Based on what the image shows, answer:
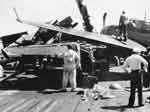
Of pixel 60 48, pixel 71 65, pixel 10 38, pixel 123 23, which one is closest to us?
pixel 71 65

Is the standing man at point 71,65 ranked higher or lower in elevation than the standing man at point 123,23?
lower

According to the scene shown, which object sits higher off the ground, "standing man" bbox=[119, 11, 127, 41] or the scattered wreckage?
"standing man" bbox=[119, 11, 127, 41]

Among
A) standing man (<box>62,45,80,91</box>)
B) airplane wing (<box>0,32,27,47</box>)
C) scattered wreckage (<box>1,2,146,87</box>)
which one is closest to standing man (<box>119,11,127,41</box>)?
scattered wreckage (<box>1,2,146,87</box>)

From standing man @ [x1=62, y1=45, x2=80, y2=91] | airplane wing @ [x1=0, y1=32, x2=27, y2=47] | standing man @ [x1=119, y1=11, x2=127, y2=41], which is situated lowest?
standing man @ [x1=62, y1=45, x2=80, y2=91]

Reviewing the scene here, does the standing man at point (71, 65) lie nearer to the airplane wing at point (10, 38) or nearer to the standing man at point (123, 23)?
the standing man at point (123, 23)

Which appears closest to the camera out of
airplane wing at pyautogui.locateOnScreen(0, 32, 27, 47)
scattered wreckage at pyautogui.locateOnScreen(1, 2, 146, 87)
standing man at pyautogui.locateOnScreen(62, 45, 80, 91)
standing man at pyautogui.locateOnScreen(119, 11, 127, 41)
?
standing man at pyautogui.locateOnScreen(62, 45, 80, 91)

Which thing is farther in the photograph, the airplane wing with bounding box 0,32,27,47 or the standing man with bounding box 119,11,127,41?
the airplane wing with bounding box 0,32,27,47

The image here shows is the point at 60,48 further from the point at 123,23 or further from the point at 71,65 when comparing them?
the point at 123,23

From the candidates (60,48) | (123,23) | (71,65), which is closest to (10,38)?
(60,48)

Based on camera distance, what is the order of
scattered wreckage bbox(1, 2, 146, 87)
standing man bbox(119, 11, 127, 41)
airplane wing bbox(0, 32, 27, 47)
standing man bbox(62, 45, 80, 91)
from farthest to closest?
airplane wing bbox(0, 32, 27, 47) → standing man bbox(119, 11, 127, 41) → scattered wreckage bbox(1, 2, 146, 87) → standing man bbox(62, 45, 80, 91)

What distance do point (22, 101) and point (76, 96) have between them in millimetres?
1883

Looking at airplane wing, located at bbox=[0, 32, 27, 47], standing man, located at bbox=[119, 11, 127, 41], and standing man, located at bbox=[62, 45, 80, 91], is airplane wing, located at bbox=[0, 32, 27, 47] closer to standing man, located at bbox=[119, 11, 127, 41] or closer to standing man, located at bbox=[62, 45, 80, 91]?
standing man, located at bbox=[119, 11, 127, 41]

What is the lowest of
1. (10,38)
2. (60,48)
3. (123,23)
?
(60,48)

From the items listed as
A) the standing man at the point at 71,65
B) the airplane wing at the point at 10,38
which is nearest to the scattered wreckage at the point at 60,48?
the airplane wing at the point at 10,38
